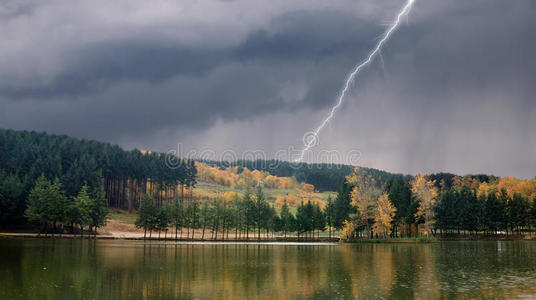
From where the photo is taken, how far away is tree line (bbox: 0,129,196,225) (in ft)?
424

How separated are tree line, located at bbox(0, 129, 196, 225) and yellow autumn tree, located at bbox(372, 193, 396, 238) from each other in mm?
75820

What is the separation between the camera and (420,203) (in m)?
123

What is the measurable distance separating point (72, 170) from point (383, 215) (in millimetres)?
101145

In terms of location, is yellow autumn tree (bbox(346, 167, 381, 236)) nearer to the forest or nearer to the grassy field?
the forest

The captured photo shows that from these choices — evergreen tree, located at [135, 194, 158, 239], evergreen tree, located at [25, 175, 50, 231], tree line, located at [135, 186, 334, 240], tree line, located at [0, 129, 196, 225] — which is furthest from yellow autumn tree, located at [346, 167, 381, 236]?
evergreen tree, located at [25, 175, 50, 231]

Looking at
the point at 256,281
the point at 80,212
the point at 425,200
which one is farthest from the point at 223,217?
the point at 256,281

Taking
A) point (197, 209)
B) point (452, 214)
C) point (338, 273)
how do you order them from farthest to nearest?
point (452, 214)
point (197, 209)
point (338, 273)

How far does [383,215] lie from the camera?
114 meters

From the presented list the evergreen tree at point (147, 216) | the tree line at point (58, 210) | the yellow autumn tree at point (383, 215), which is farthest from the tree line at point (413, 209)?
the tree line at point (58, 210)

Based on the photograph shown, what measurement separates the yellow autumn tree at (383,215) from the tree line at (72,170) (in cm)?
7582

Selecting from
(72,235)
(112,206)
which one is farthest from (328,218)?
(112,206)

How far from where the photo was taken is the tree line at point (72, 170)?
424ft

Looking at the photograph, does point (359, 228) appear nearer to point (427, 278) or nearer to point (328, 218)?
point (328, 218)

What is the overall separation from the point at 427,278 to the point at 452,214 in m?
118
